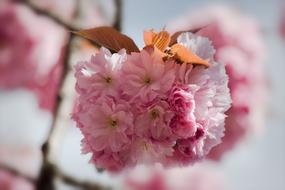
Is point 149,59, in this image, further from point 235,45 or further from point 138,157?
point 235,45

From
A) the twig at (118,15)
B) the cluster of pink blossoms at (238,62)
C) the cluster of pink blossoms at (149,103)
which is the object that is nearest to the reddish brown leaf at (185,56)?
the cluster of pink blossoms at (149,103)

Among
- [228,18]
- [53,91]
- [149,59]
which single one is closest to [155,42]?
[149,59]

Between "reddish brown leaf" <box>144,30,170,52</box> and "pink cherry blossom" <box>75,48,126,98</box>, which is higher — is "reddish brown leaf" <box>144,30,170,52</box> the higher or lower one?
the higher one

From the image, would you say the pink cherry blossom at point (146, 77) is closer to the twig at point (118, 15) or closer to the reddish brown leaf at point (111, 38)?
the reddish brown leaf at point (111, 38)

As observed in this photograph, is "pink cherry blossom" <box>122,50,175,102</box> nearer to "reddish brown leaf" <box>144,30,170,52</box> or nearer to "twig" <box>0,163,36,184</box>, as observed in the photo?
"reddish brown leaf" <box>144,30,170,52</box>

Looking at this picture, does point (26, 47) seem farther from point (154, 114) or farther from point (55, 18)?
point (154, 114)

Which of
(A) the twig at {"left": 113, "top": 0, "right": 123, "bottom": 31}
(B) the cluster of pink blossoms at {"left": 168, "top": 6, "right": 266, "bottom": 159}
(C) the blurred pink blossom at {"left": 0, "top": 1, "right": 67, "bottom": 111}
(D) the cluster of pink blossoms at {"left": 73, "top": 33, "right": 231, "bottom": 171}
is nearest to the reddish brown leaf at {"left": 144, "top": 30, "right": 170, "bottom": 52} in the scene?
(D) the cluster of pink blossoms at {"left": 73, "top": 33, "right": 231, "bottom": 171}
